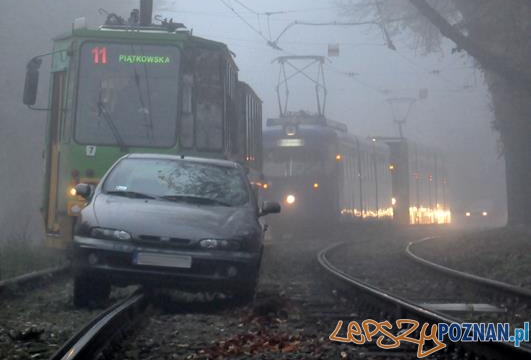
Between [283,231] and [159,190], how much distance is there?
1804 centimetres

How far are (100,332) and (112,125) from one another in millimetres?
7250

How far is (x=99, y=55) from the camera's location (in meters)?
14.0

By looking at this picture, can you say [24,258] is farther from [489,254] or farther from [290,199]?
[290,199]

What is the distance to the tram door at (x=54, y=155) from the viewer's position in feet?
45.3

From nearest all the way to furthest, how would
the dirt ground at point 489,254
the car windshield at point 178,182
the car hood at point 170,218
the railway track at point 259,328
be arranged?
the railway track at point 259,328
the car hood at point 170,218
the car windshield at point 178,182
the dirt ground at point 489,254

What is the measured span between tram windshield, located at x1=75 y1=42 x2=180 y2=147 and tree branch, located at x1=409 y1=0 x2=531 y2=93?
33.2ft

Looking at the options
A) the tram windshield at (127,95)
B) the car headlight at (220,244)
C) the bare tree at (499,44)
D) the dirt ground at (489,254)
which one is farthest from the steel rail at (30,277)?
the bare tree at (499,44)

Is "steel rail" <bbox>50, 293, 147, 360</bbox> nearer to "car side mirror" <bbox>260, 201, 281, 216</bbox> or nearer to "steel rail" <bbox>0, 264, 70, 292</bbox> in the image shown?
"steel rail" <bbox>0, 264, 70, 292</bbox>

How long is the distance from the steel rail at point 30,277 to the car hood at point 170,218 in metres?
1.53

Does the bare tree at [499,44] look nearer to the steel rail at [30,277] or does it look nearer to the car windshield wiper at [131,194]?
the steel rail at [30,277]

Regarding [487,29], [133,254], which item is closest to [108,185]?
[133,254]

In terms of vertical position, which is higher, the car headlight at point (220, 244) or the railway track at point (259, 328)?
the car headlight at point (220, 244)

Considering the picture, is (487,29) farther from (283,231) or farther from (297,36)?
(297,36)

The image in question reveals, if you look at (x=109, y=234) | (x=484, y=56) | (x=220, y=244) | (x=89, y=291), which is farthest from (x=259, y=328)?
(x=484, y=56)
